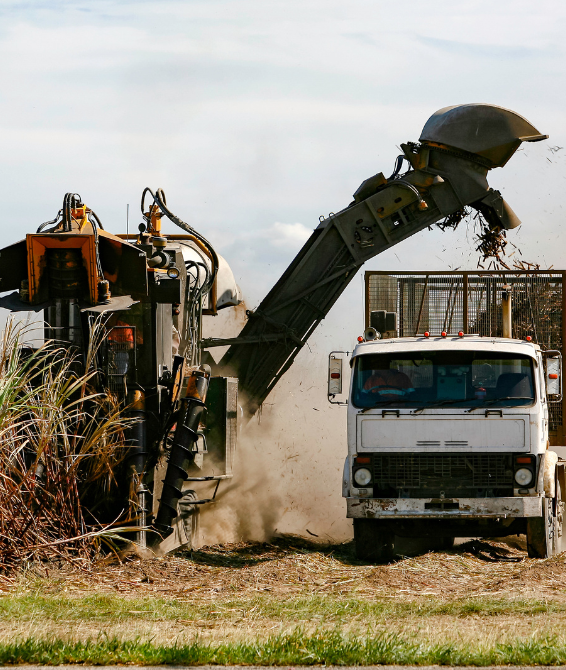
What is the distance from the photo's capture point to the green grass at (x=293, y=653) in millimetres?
6023

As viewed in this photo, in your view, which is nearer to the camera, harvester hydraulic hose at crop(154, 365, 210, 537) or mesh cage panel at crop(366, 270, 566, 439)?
harvester hydraulic hose at crop(154, 365, 210, 537)

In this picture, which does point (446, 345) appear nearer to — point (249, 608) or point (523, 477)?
point (523, 477)

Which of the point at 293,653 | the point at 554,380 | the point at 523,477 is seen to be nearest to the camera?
the point at 293,653

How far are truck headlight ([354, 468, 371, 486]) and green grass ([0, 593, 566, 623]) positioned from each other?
2.74m

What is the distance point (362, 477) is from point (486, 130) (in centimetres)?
599

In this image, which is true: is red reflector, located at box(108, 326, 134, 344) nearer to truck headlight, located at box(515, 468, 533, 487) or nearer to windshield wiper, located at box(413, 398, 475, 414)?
windshield wiper, located at box(413, 398, 475, 414)

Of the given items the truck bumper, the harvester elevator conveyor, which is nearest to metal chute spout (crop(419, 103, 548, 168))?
the harvester elevator conveyor

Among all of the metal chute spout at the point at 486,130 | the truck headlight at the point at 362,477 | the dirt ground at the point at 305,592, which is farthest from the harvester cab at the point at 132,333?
the metal chute spout at the point at 486,130

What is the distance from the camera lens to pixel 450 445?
10875 mm

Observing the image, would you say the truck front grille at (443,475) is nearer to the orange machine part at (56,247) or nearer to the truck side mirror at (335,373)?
the truck side mirror at (335,373)

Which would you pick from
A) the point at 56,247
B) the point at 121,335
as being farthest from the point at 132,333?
the point at 56,247

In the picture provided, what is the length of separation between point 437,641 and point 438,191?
30.3 ft

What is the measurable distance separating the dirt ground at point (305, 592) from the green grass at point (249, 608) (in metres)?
0.02

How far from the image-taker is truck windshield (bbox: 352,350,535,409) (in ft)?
36.6
